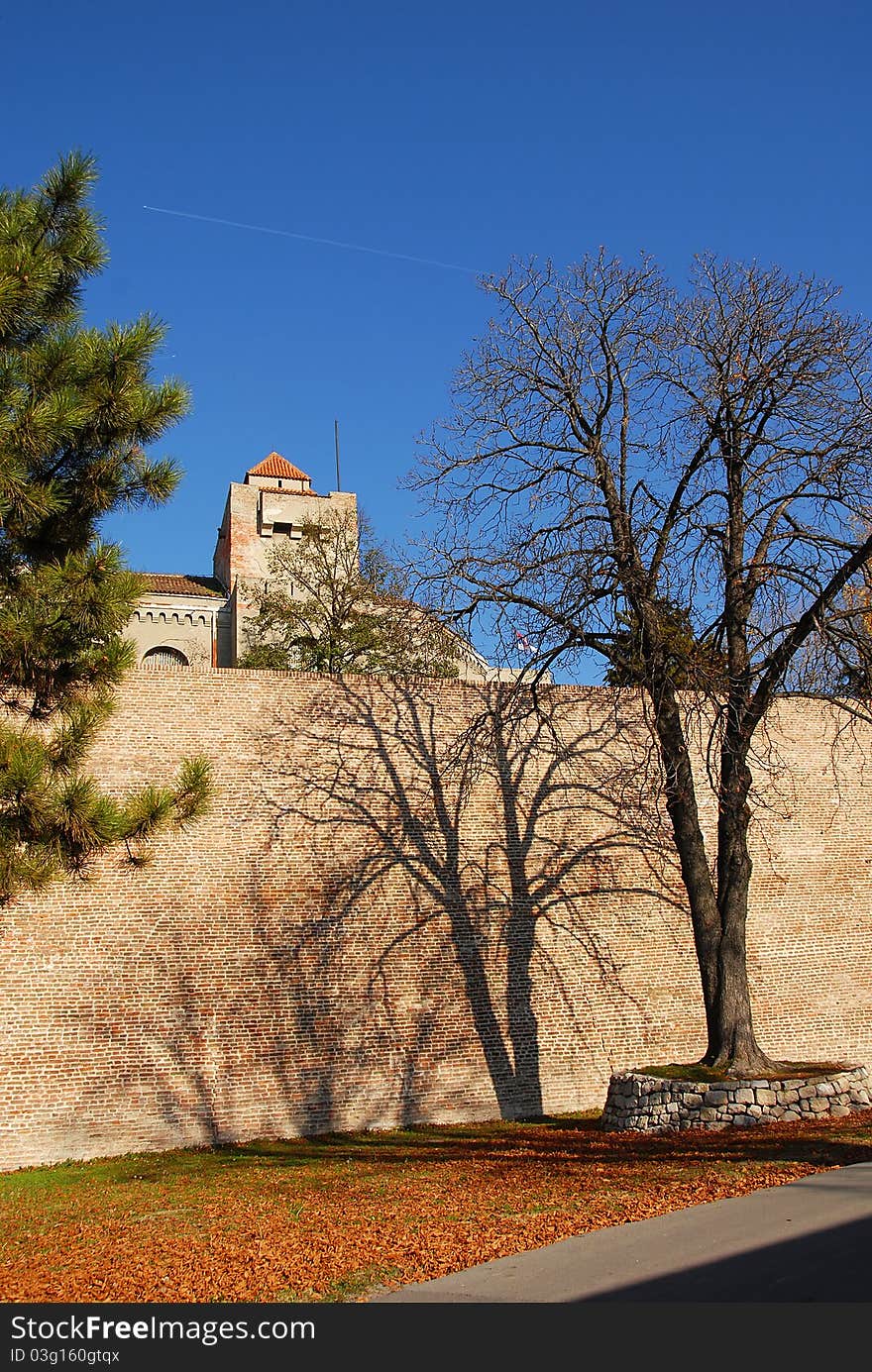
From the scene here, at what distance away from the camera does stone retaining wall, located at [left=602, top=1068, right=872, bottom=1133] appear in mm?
10250

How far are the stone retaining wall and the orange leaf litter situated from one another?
0.29 meters

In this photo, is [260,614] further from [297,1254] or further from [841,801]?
[297,1254]

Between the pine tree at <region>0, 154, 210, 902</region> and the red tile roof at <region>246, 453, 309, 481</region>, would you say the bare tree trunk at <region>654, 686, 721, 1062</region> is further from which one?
the red tile roof at <region>246, 453, 309, 481</region>

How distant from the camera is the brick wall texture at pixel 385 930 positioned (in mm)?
11141

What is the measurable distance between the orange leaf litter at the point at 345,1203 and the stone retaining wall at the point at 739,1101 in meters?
0.29

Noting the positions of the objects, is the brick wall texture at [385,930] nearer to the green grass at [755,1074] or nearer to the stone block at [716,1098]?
the green grass at [755,1074]

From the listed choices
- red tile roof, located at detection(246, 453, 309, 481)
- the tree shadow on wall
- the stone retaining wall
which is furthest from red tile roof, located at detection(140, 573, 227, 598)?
the stone retaining wall

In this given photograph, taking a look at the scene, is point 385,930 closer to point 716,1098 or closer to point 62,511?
point 716,1098

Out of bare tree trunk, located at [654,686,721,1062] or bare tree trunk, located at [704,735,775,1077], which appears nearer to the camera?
bare tree trunk, located at [704,735,775,1077]

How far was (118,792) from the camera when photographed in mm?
11852

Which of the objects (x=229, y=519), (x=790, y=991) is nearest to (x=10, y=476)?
(x=790, y=991)

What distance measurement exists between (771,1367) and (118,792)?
9167mm

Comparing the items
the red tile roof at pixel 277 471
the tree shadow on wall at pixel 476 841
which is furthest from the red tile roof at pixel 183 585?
the tree shadow on wall at pixel 476 841

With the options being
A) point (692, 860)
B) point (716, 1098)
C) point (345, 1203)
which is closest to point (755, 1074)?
point (716, 1098)
